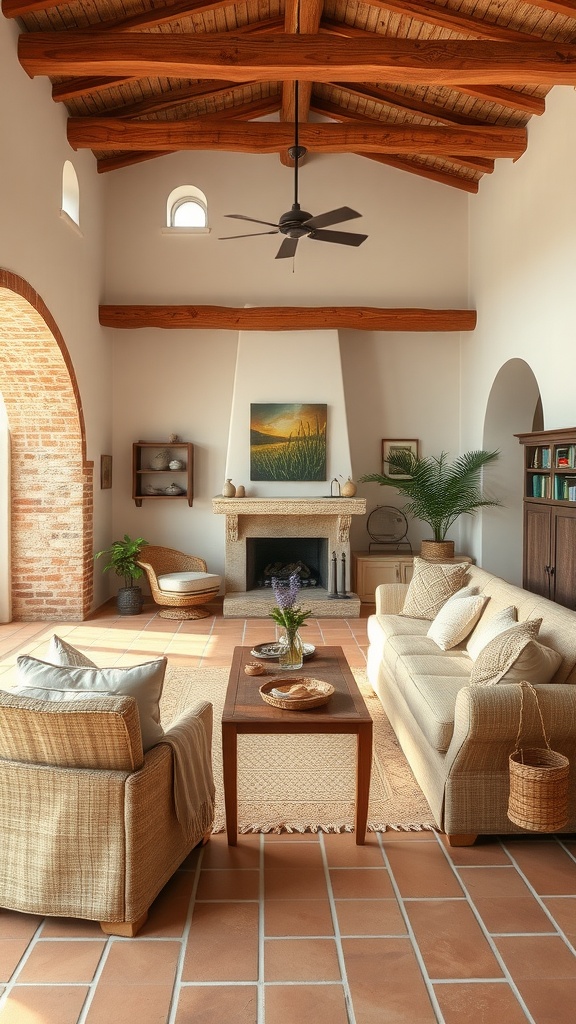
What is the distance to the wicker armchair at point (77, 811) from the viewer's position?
2549 mm

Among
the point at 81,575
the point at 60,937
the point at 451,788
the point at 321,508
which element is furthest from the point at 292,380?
the point at 60,937

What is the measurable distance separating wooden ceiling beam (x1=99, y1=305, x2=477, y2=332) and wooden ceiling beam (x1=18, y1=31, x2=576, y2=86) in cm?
315

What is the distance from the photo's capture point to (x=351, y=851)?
3227 mm

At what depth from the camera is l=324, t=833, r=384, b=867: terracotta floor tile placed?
3123mm

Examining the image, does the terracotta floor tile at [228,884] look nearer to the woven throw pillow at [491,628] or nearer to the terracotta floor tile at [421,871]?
the terracotta floor tile at [421,871]

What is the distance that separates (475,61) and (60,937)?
5657mm

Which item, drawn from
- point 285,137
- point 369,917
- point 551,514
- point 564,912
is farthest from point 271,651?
point 285,137

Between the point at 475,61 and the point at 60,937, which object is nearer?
the point at 60,937

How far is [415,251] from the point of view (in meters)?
9.02

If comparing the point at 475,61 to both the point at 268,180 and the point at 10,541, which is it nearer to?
the point at 268,180

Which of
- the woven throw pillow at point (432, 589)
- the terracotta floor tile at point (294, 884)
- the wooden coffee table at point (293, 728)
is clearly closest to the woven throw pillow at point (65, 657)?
the wooden coffee table at point (293, 728)

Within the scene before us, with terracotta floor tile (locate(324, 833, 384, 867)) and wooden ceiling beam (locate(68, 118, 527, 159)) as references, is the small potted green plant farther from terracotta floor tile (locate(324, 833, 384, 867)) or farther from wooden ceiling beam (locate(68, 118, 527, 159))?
terracotta floor tile (locate(324, 833, 384, 867))

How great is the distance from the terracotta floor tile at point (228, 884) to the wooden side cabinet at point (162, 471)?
611 cm

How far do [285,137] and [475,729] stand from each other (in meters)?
6.41
